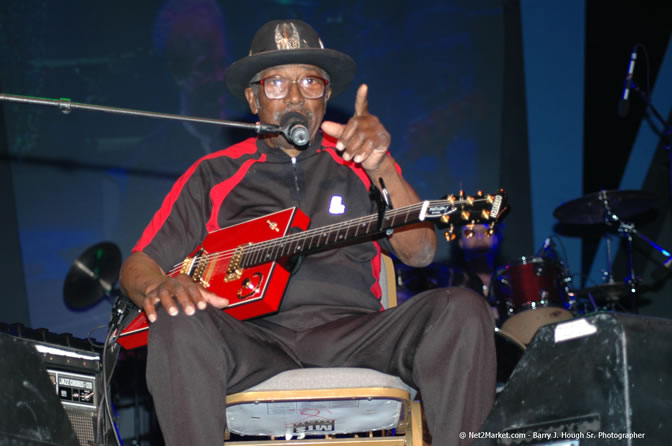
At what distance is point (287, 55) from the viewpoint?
8.96 ft

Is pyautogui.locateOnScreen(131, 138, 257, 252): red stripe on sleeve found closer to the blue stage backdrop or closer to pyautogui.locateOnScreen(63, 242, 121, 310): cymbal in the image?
pyautogui.locateOnScreen(63, 242, 121, 310): cymbal

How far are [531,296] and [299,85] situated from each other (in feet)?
8.91

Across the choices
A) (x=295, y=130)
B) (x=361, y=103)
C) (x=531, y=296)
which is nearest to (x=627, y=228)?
(x=531, y=296)

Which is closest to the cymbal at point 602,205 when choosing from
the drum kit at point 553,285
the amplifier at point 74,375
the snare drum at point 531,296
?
the drum kit at point 553,285

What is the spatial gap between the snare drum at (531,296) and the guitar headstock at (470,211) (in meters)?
2.76

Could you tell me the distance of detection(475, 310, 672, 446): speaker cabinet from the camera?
51.0 inches

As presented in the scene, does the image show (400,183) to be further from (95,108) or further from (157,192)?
(157,192)

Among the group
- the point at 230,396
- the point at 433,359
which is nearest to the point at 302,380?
the point at 230,396

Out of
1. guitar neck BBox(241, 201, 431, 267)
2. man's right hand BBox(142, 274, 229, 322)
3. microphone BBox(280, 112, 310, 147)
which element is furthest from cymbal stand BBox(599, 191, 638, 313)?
man's right hand BBox(142, 274, 229, 322)

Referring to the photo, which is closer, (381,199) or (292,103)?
(381,199)

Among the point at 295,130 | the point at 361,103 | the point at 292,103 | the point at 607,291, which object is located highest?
the point at 292,103

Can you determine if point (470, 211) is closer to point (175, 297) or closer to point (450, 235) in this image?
point (450, 235)

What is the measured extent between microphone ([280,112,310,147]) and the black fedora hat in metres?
0.74

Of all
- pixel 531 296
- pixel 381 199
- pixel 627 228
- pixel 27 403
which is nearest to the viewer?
Answer: pixel 27 403
